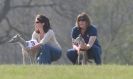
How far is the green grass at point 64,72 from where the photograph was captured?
10484mm

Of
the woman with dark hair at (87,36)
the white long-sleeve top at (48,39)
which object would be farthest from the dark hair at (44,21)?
the woman with dark hair at (87,36)

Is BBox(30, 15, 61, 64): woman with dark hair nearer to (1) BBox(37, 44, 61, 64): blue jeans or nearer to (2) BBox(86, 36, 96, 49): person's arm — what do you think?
(1) BBox(37, 44, 61, 64): blue jeans

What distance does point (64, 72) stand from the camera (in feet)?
36.4

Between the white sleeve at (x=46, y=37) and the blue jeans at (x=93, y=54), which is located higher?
the white sleeve at (x=46, y=37)

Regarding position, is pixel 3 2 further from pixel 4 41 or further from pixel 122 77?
pixel 122 77

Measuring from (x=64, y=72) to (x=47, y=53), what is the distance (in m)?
3.36

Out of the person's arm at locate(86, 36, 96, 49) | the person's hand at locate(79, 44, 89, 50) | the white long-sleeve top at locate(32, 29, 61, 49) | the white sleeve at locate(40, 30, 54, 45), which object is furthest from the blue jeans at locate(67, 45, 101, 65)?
the white sleeve at locate(40, 30, 54, 45)

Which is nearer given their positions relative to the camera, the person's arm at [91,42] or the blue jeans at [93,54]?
the person's arm at [91,42]

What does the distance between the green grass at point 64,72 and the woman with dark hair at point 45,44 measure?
2582mm

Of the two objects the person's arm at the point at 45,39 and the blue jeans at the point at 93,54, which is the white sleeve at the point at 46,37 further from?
the blue jeans at the point at 93,54

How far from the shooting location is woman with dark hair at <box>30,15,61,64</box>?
14.4 m

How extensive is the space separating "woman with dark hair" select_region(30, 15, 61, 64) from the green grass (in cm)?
258

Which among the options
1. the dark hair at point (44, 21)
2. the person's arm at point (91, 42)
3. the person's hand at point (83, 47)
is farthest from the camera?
the dark hair at point (44, 21)

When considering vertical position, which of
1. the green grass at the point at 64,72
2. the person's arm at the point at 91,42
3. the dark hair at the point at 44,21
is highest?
the dark hair at the point at 44,21
